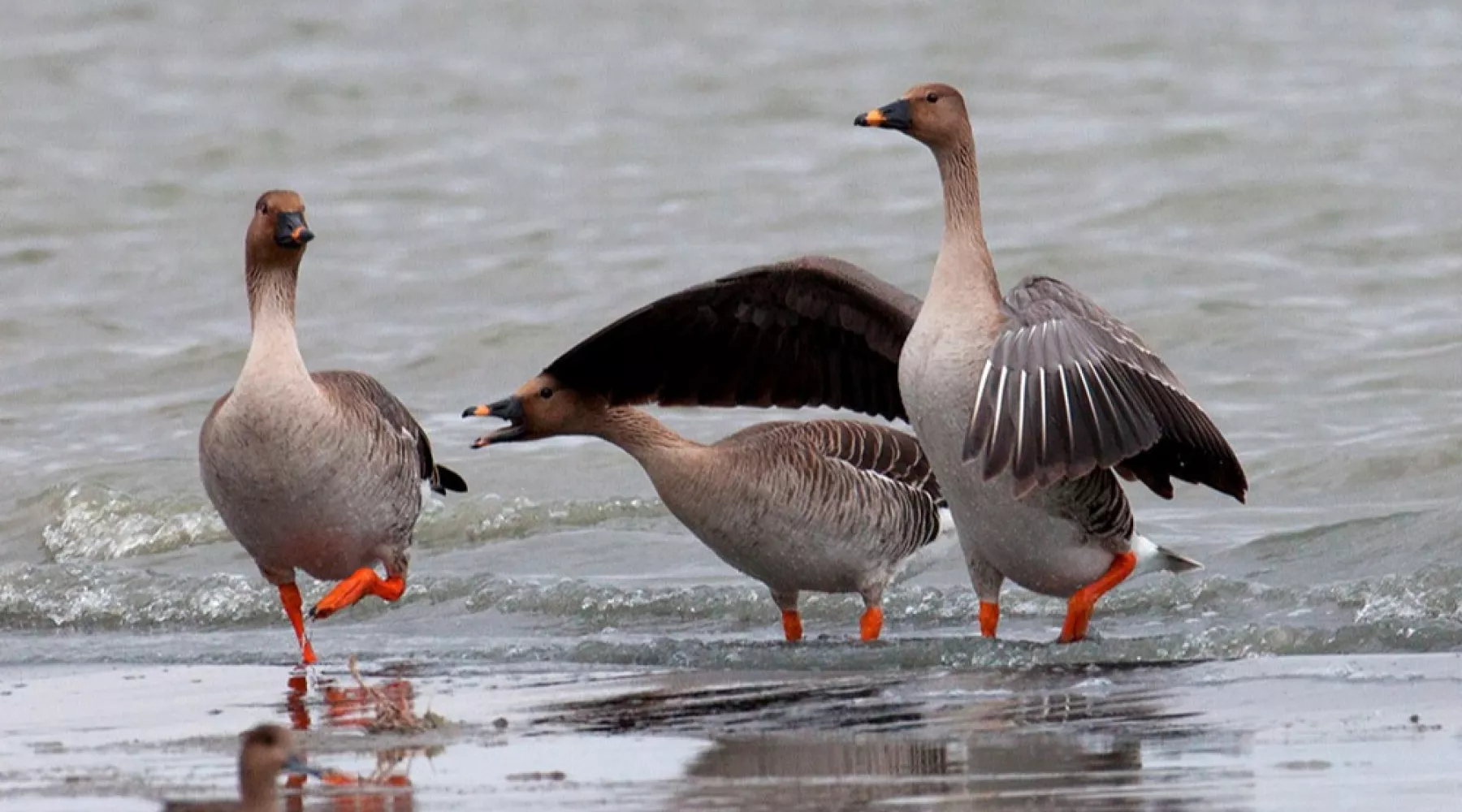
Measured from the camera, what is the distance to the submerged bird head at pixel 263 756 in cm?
506

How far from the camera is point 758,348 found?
10.5m

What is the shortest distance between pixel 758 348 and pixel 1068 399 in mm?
2733

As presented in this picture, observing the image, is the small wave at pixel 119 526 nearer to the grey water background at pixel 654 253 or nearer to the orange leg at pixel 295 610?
the grey water background at pixel 654 253

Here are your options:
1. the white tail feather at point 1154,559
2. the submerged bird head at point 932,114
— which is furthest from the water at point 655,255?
the submerged bird head at point 932,114

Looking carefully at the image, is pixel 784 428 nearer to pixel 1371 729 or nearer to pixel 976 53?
pixel 1371 729

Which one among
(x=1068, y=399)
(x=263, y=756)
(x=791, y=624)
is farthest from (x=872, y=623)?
(x=263, y=756)

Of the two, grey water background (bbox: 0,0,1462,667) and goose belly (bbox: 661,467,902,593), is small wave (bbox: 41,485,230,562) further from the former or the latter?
goose belly (bbox: 661,467,902,593)

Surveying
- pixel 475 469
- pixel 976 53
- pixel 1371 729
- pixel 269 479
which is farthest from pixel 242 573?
pixel 976 53

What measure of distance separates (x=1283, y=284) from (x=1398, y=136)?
4.00 meters

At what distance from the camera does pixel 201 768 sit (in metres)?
6.22

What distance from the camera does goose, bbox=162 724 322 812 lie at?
5059 mm

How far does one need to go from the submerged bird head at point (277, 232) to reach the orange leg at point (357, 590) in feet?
4.19

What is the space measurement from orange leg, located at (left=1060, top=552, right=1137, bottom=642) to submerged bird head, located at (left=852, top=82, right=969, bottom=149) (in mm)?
1839

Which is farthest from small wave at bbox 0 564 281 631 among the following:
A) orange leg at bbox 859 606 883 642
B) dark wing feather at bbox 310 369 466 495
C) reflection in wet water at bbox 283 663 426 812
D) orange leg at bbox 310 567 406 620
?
orange leg at bbox 859 606 883 642
